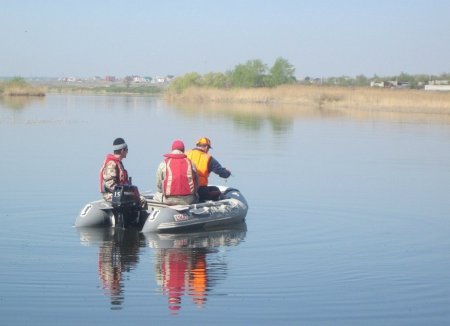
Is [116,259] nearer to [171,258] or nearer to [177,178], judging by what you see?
[171,258]

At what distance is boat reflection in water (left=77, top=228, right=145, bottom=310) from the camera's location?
9086 mm

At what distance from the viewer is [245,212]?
13.6 meters

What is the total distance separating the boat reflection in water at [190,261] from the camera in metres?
9.06

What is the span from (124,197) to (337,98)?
154 feet

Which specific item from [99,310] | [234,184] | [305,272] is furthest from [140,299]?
[234,184]

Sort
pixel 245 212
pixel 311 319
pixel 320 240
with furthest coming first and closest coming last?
pixel 245 212
pixel 320 240
pixel 311 319

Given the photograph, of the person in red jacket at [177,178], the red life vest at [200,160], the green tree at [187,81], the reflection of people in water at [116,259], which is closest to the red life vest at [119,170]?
the person in red jacket at [177,178]

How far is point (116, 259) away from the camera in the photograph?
34.9ft

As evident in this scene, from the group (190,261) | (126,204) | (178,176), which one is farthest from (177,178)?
(190,261)

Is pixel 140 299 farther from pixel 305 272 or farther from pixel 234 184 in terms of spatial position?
pixel 234 184

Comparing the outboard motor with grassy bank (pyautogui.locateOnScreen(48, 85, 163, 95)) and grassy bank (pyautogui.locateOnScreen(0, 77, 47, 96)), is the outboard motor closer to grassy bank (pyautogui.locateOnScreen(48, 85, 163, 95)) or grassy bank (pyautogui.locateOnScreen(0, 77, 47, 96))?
grassy bank (pyautogui.locateOnScreen(0, 77, 47, 96))

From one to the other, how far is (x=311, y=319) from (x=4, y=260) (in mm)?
3874

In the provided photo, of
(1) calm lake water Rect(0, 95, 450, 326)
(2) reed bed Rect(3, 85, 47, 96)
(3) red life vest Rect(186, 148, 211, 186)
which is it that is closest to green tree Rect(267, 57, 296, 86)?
(2) reed bed Rect(3, 85, 47, 96)

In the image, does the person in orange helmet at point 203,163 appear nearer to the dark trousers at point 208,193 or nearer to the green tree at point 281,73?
the dark trousers at point 208,193
